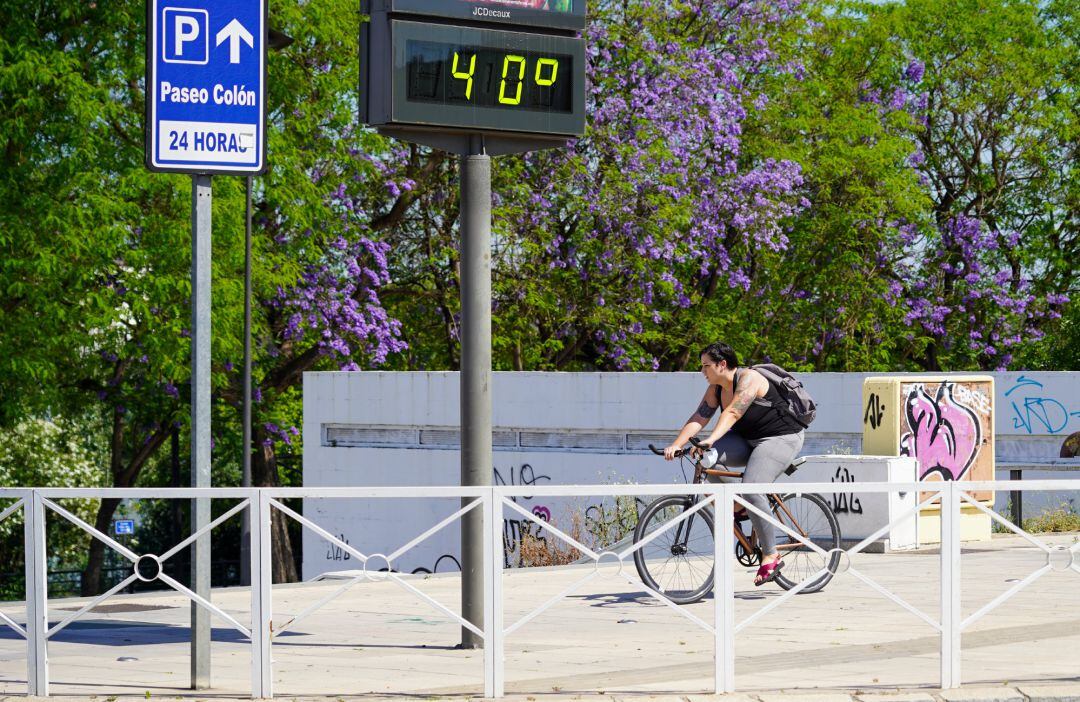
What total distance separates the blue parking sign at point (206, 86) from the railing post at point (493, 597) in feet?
6.95

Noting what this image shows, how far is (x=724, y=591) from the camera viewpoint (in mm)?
7691

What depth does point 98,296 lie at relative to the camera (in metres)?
22.9

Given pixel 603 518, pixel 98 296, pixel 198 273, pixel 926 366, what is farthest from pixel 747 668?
pixel 926 366

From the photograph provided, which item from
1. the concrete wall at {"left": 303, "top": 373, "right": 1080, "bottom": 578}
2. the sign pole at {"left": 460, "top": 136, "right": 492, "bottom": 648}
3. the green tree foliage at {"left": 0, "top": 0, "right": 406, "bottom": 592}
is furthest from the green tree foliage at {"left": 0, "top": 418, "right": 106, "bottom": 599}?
the sign pole at {"left": 460, "top": 136, "right": 492, "bottom": 648}

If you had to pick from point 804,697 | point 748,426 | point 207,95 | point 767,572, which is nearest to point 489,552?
point 804,697

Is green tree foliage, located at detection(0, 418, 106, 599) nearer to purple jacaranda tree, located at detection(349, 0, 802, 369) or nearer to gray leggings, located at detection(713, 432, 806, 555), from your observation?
purple jacaranda tree, located at detection(349, 0, 802, 369)

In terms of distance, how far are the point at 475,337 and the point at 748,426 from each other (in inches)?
100

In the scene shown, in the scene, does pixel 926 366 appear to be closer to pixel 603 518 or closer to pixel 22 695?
pixel 603 518

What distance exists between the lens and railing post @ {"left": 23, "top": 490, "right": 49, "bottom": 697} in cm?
777

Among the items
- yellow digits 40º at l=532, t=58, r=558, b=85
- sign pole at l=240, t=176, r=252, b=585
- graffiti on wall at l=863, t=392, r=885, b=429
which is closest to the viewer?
yellow digits 40º at l=532, t=58, r=558, b=85

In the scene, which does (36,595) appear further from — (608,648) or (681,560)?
(681,560)

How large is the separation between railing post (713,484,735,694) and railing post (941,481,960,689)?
97cm

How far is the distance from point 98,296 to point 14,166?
214 centimetres

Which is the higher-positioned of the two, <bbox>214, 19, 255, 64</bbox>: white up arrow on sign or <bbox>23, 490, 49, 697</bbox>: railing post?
<bbox>214, 19, 255, 64</bbox>: white up arrow on sign
